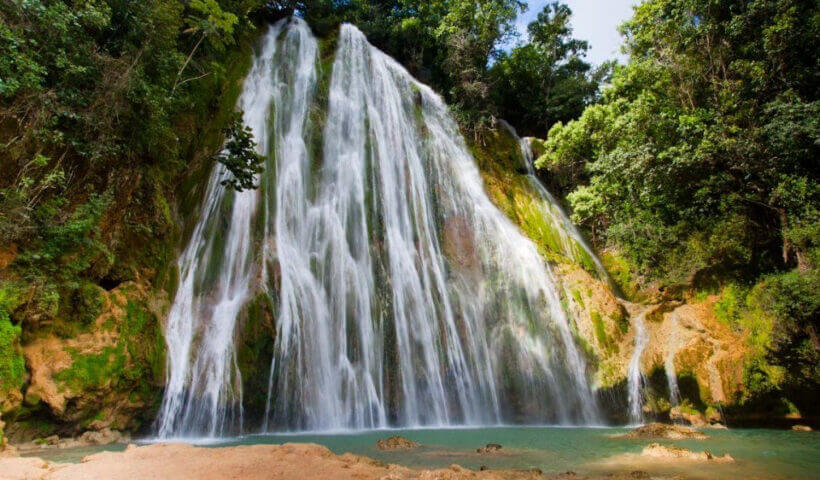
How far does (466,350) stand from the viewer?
442 inches

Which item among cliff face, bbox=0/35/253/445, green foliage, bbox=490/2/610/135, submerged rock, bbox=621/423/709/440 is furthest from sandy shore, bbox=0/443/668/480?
green foliage, bbox=490/2/610/135

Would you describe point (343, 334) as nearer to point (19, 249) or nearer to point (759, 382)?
point (19, 249)

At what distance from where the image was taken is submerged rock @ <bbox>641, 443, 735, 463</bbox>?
18.6ft

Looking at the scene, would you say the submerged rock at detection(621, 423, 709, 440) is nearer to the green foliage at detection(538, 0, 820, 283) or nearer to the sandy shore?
the sandy shore

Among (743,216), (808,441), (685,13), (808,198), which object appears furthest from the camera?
(685,13)

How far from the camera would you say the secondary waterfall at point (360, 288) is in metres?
9.35

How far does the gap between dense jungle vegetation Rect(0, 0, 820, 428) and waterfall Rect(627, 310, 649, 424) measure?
208cm

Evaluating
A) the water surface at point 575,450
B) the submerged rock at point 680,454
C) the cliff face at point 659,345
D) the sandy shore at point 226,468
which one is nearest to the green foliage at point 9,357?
the water surface at point 575,450

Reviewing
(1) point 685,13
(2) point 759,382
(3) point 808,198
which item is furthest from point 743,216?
(1) point 685,13

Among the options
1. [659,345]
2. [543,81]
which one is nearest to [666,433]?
[659,345]

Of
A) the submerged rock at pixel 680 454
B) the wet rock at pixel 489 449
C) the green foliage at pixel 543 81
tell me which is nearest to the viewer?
the submerged rock at pixel 680 454

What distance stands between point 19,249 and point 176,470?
5362mm

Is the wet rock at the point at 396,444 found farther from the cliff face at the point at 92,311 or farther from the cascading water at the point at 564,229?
the cascading water at the point at 564,229

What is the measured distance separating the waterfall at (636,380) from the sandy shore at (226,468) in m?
A: 7.09
